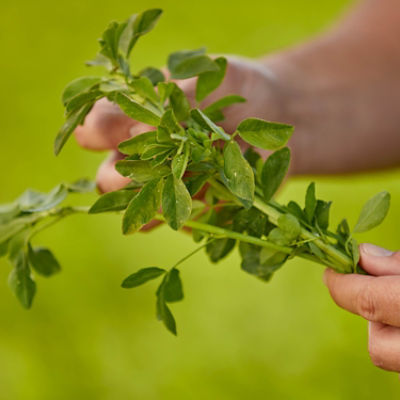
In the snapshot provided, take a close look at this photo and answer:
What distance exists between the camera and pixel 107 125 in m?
0.74

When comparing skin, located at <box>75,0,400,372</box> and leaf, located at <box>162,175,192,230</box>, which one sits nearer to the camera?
leaf, located at <box>162,175,192,230</box>

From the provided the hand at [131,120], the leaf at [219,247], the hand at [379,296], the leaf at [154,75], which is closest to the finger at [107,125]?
the hand at [131,120]

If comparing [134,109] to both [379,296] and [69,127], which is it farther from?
[379,296]

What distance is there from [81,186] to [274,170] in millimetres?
231

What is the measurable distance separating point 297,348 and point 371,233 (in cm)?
37

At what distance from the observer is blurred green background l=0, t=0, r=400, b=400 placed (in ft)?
A: 5.30

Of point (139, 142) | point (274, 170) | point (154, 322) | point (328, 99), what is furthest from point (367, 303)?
point (154, 322)

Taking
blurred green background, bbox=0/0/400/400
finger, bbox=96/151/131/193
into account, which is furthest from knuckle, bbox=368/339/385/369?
blurred green background, bbox=0/0/400/400

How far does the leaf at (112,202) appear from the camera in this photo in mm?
513

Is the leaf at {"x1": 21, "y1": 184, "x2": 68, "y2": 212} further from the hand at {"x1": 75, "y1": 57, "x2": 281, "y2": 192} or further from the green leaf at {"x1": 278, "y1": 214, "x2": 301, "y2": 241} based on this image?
the green leaf at {"x1": 278, "y1": 214, "x2": 301, "y2": 241}

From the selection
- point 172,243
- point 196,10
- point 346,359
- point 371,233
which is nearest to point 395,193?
point 371,233

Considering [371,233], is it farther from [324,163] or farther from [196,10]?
[196,10]

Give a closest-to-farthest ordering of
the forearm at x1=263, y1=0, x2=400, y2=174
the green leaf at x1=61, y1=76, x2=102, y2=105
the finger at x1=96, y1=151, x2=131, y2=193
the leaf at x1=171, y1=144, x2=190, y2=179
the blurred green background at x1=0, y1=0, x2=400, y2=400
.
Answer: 1. the leaf at x1=171, y1=144, x2=190, y2=179
2. the green leaf at x1=61, y1=76, x2=102, y2=105
3. the finger at x1=96, y1=151, x2=131, y2=193
4. the forearm at x1=263, y1=0, x2=400, y2=174
5. the blurred green background at x1=0, y1=0, x2=400, y2=400

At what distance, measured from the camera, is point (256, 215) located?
55 cm
